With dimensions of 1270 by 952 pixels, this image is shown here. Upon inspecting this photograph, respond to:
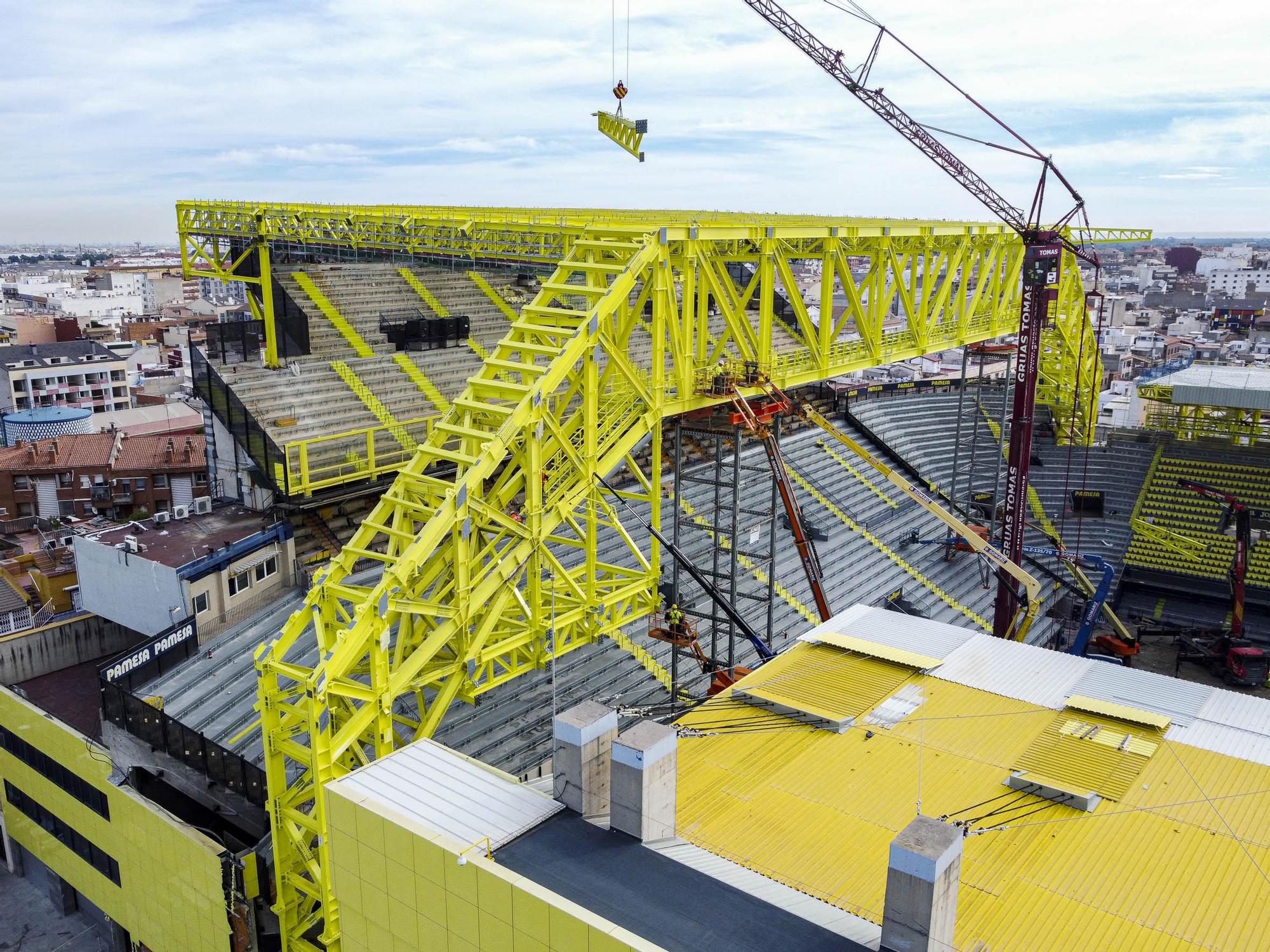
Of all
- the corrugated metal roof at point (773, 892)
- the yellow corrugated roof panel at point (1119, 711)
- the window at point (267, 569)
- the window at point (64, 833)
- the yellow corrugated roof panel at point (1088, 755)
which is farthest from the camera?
the window at point (267, 569)

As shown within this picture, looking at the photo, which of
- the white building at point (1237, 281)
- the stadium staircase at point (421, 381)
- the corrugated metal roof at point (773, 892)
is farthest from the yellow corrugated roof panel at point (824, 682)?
the white building at point (1237, 281)

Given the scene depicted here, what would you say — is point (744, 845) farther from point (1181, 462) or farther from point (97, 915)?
point (1181, 462)

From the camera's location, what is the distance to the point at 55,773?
67.4 feet

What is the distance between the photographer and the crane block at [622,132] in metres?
35.3

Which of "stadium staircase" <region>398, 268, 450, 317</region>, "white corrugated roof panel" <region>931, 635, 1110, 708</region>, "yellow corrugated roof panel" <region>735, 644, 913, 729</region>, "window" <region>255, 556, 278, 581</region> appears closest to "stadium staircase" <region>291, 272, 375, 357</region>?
"stadium staircase" <region>398, 268, 450, 317</region>

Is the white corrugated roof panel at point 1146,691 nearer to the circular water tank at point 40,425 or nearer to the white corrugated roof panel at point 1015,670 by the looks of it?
the white corrugated roof panel at point 1015,670

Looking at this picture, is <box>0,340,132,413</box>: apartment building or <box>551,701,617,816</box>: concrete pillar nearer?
<box>551,701,617,816</box>: concrete pillar

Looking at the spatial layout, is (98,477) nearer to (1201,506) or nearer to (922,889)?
(922,889)

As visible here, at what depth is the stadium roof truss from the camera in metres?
15.1

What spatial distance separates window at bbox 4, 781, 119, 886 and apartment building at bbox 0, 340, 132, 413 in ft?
171

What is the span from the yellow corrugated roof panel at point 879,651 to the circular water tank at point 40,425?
54514 mm

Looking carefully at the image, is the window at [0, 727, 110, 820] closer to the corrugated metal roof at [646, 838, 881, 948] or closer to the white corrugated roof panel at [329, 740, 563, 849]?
the white corrugated roof panel at [329, 740, 563, 849]

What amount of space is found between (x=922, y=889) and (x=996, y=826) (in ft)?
13.5

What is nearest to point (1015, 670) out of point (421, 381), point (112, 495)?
point (421, 381)
